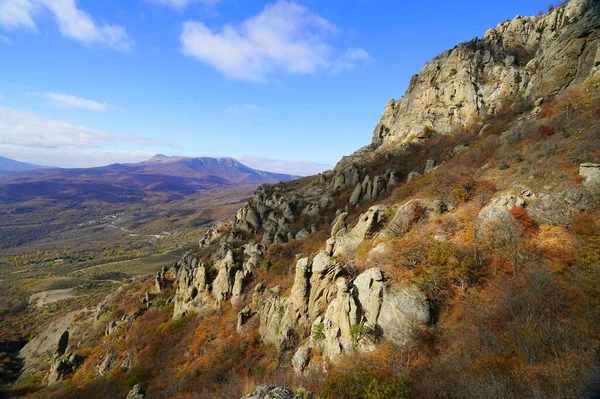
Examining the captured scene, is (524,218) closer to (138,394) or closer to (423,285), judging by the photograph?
(423,285)

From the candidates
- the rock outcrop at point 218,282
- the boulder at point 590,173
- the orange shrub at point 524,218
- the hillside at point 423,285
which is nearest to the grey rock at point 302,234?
the hillside at point 423,285

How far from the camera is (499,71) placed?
5894 cm

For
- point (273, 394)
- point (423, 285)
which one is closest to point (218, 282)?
point (423, 285)

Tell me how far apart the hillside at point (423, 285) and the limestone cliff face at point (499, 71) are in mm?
425

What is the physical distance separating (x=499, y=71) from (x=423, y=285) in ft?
201

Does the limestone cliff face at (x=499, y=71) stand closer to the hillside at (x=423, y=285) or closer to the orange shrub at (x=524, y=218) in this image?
the hillside at (x=423, y=285)

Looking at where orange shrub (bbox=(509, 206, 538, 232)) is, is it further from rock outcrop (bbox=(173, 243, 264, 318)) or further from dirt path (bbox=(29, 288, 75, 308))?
dirt path (bbox=(29, 288, 75, 308))

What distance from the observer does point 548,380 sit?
10.4 m

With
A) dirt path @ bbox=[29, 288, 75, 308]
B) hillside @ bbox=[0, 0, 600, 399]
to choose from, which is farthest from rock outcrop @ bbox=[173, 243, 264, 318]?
dirt path @ bbox=[29, 288, 75, 308]

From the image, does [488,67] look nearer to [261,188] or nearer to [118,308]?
[261,188]

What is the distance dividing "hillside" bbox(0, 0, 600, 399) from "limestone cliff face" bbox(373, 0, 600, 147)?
1.39 ft

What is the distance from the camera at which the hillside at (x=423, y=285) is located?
42.2ft

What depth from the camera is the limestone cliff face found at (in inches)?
1640

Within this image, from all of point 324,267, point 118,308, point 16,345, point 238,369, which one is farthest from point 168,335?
point 16,345
